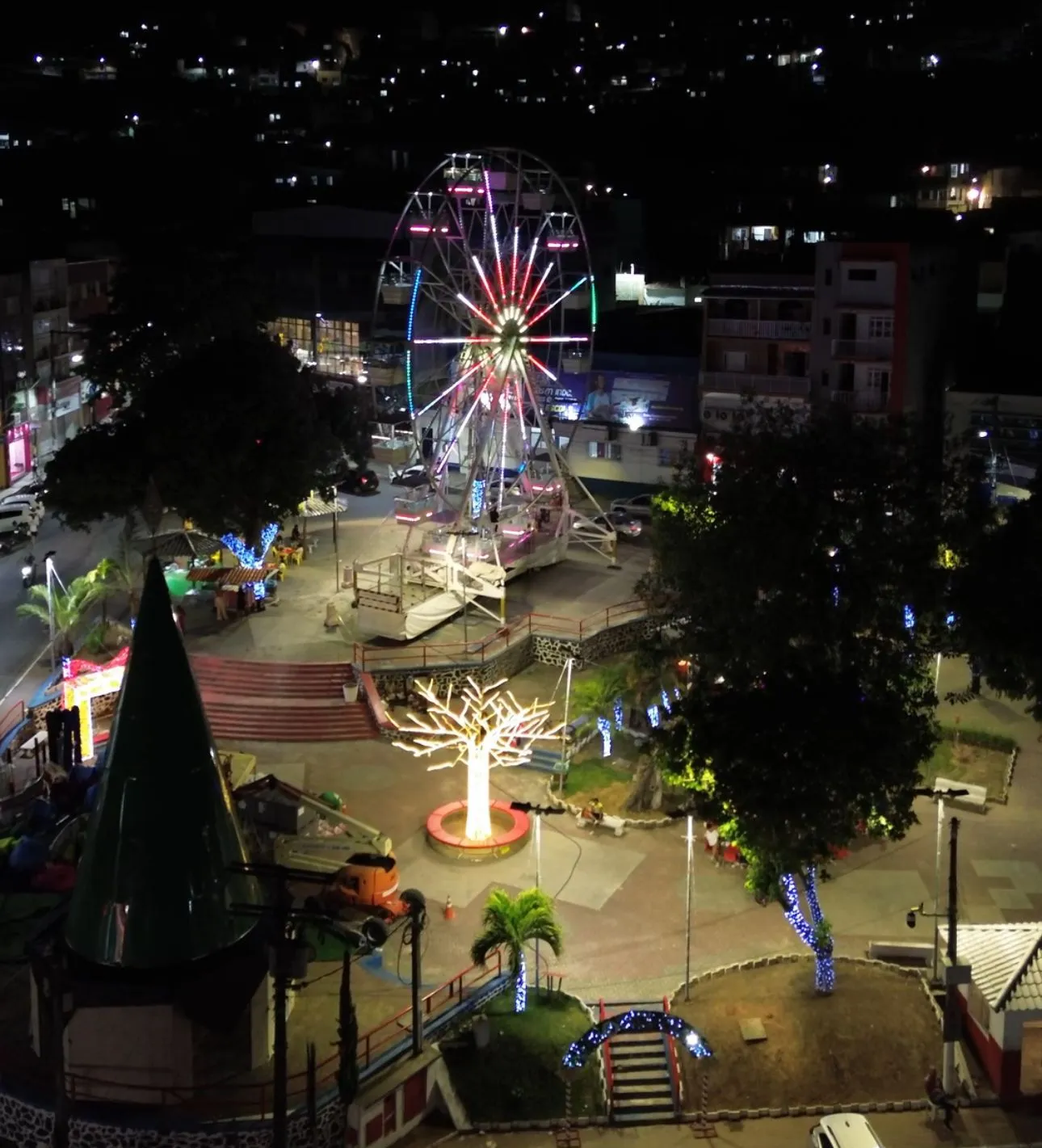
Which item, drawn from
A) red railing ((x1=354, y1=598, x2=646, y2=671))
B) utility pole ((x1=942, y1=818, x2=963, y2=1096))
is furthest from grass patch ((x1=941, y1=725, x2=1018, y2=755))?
utility pole ((x1=942, y1=818, x2=963, y2=1096))

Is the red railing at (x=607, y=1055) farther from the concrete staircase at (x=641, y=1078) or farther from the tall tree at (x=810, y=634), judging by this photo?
the tall tree at (x=810, y=634)

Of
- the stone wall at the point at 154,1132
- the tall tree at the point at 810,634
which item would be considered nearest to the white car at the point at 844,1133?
the tall tree at the point at 810,634

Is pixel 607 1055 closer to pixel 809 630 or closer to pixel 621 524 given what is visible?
pixel 809 630

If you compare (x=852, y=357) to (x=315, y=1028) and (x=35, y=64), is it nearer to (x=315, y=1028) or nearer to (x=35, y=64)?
(x=315, y=1028)

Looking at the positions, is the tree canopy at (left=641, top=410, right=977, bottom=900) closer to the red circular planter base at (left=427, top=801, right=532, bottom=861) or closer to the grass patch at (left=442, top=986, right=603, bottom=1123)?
the grass patch at (left=442, top=986, right=603, bottom=1123)

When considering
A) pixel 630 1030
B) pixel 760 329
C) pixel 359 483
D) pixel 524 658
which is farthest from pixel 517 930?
pixel 760 329

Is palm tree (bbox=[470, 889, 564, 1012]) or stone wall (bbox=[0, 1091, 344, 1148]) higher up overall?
palm tree (bbox=[470, 889, 564, 1012])
